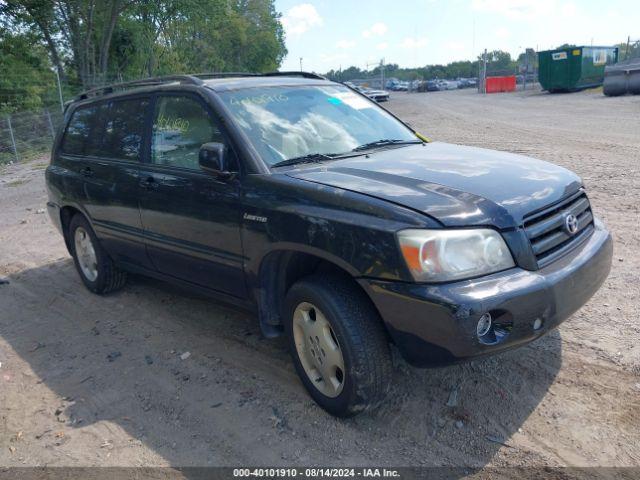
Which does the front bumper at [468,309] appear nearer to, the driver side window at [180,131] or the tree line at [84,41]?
the driver side window at [180,131]

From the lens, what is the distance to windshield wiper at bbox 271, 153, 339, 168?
3.62 m

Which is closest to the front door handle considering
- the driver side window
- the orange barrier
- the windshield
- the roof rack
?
the driver side window

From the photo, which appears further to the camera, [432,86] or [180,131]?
[432,86]

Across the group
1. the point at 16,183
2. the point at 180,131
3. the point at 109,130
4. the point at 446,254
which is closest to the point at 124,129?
the point at 109,130

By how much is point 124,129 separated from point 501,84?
146 ft

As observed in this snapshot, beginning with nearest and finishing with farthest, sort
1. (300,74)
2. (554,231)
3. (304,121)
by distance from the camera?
(554,231), (304,121), (300,74)

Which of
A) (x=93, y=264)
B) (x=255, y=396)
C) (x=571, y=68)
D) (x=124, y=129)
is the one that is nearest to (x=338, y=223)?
(x=255, y=396)

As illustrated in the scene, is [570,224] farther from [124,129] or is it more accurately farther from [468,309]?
[124,129]

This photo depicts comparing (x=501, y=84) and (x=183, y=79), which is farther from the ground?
(x=183, y=79)

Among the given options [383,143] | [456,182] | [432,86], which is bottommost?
[432,86]

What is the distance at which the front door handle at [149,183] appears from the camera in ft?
14.0

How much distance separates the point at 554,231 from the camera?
126 inches

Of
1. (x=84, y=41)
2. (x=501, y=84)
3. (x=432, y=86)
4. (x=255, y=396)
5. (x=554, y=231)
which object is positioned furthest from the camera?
(x=432, y=86)

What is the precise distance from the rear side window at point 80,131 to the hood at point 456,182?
2.70 m
